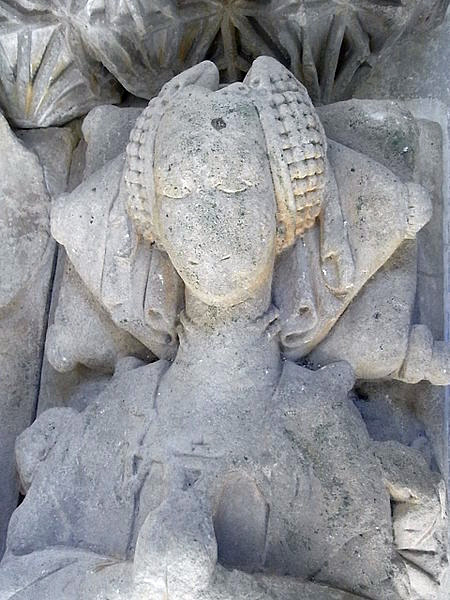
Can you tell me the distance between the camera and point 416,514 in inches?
59.6

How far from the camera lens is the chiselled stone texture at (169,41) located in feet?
5.78

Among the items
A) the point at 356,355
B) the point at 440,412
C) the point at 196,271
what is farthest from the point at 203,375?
the point at 440,412

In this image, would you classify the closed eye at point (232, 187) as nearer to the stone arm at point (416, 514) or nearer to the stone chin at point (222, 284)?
the stone chin at point (222, 284)

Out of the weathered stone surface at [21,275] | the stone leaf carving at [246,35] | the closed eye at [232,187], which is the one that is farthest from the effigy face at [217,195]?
the weathered stone surface at [21,275]

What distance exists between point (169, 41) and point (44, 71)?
271 millimetres

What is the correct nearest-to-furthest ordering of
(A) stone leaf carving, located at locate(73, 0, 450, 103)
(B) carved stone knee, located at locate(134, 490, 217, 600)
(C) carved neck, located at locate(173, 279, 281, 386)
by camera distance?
(B) carved stone knee, located at locate(134, 490, 217, 600) < (C) carved neck, located at locate(173, 279, 281, 386) < (A) stone leaf carving, located at locate(73, 0, 450, 103)

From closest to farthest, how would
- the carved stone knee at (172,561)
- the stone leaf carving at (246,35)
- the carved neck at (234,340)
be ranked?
the carved stone knee at (172,561), the carved neck at (234,340), the stone leaf carving at (246,35)

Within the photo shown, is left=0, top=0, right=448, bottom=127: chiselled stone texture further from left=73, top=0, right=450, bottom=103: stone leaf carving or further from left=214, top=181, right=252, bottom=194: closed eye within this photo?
left=214, top=181, right=252, bottom=194: closed eye

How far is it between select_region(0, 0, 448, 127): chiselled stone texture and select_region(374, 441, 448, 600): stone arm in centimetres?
79

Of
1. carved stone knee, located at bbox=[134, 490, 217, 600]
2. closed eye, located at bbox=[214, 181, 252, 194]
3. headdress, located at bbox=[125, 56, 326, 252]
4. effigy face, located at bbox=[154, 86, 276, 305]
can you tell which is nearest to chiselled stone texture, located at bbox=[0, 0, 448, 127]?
headdress, located at bbox=[125, 56, 326, 252]

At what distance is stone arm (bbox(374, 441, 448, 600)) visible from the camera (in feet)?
4.96

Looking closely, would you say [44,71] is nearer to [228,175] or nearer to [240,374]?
[228,175]

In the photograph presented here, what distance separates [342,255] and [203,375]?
0.33m

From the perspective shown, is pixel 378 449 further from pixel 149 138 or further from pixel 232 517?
pixel 149 138
